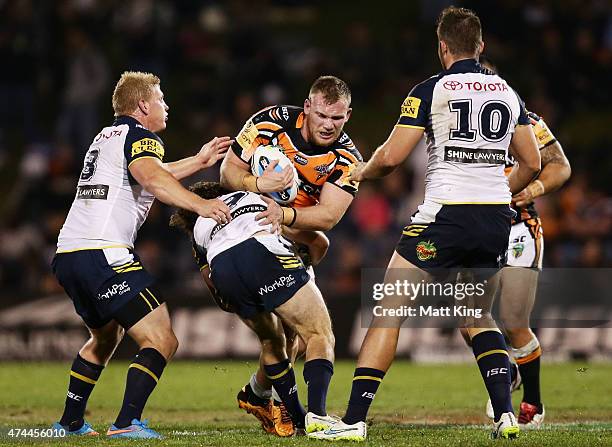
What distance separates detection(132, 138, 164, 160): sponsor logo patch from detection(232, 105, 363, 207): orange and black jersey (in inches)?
35.7

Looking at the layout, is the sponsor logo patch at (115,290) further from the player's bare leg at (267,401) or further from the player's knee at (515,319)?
the player's knee at (515,319)

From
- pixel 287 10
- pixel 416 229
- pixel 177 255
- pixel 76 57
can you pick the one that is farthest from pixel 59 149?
pixel 416 229

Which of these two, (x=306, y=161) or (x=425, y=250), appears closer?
(x=425, y=250)

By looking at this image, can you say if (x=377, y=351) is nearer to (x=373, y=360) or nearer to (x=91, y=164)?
(x=373, y=360)

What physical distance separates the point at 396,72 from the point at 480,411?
9.85 metres

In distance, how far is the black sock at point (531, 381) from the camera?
8266mm

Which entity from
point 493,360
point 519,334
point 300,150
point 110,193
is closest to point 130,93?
point 110,193

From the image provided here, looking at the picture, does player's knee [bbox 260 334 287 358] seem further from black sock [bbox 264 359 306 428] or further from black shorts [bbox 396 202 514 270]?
black shorts [bbox 396 202 514 270]

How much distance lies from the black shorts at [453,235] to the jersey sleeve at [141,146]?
5.95ft

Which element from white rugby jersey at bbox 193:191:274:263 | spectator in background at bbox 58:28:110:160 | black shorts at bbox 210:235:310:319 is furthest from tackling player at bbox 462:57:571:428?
spectator in background at bbox 58:28:110:160

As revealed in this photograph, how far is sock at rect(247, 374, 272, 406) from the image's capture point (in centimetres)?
790

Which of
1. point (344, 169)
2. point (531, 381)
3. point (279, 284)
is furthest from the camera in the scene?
point (531, 381)

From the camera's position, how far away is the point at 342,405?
31.2ft

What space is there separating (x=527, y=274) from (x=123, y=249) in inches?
131
